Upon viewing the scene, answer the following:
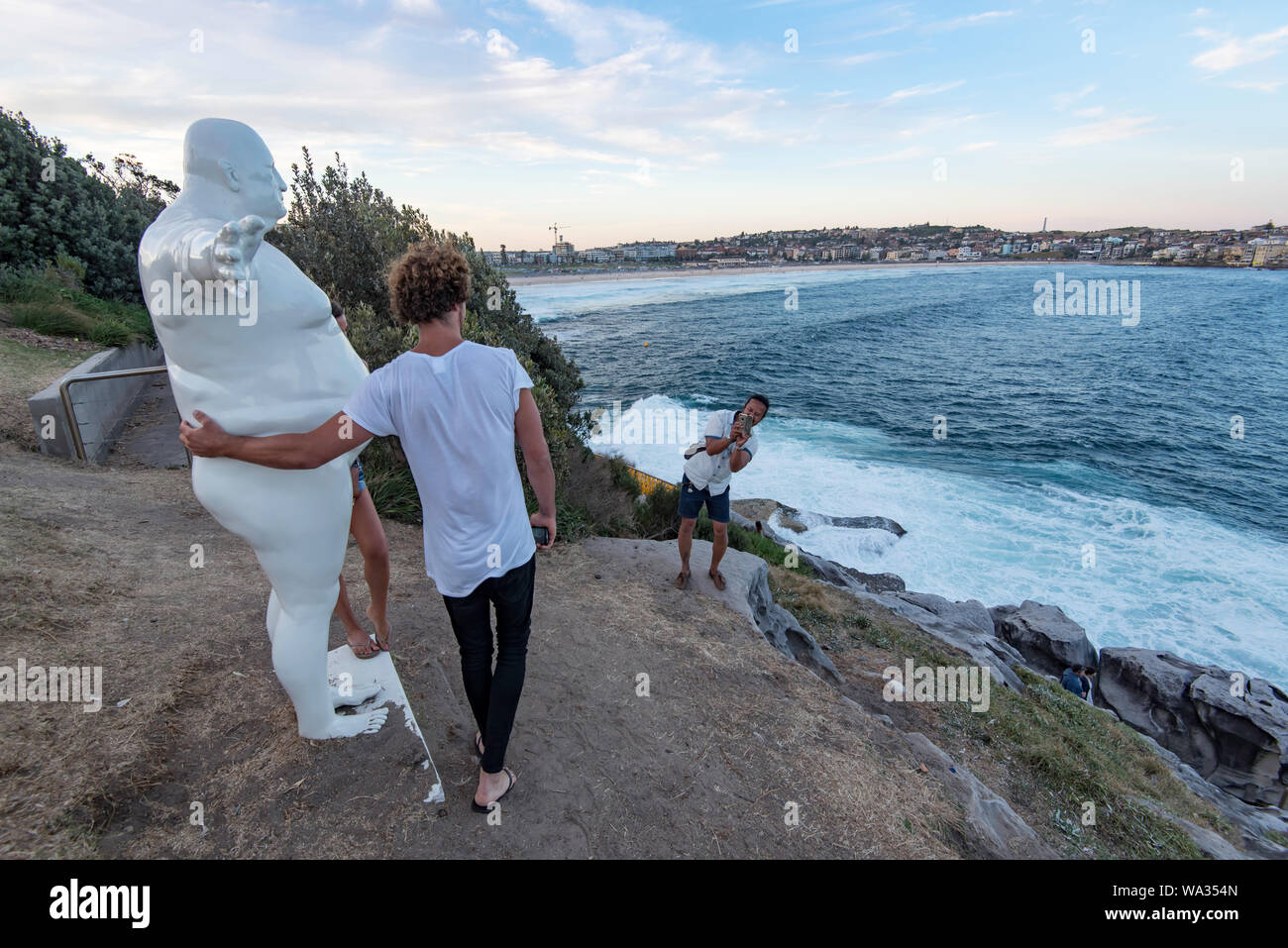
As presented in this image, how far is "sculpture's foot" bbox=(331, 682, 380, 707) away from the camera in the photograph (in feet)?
10.8

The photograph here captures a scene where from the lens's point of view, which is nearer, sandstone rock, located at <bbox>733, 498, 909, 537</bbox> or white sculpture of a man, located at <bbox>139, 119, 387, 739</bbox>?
white sculpture of a man, located at <bbox>139, 119, 387, 739</bbox>

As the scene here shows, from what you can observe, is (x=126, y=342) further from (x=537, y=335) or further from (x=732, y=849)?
(x=732, y=849)

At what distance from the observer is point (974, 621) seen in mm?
10836

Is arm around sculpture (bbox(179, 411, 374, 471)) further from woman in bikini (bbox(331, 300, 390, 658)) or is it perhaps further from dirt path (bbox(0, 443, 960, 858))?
dirt path (bbox(0, 443, 960, 858))

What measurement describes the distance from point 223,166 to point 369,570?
2.03m

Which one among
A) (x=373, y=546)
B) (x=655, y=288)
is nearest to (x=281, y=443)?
(x=373, y=546)

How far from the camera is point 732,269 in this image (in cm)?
11981

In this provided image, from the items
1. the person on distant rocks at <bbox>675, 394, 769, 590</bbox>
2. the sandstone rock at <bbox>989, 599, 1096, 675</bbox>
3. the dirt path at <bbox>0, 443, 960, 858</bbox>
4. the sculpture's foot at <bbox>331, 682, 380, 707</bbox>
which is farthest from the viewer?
the sandstone rock at <bbox>989, 599, 1096, 675</bbox>

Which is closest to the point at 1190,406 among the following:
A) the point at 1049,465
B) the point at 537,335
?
the point at 1049,465

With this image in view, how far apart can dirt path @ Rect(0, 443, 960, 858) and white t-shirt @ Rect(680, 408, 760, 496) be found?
1.36m

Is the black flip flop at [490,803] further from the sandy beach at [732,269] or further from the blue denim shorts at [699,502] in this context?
the sandy beach at [732,269]

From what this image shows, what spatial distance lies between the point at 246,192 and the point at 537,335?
9559 millimetres

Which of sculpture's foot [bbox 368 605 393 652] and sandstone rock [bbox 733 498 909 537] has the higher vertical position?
sculpture's foot [bbox 368 605 393 652]

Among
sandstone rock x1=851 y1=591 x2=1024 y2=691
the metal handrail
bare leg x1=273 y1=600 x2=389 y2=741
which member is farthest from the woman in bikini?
sandstone rock x1=851 y1=591 x2=1024 y2=691
